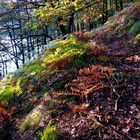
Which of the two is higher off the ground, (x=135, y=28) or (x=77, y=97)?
(x=135, y=28)

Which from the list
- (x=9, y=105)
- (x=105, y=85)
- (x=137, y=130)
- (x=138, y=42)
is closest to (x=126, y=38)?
(x=138, y=42)

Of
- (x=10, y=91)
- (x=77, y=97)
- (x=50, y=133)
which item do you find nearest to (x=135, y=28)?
(x=77, y=97)

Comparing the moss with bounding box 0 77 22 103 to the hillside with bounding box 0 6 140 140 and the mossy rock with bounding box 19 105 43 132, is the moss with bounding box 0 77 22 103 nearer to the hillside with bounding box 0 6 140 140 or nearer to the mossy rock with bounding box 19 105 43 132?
the hillside with bounding box 0 6 140 140

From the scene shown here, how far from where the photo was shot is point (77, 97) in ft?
12.6

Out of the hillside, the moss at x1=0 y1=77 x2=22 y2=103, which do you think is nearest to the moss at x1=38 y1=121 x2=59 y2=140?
the hillside

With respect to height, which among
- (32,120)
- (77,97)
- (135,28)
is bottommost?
(32,120)

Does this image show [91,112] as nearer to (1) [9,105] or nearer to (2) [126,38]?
(1) [9,105]

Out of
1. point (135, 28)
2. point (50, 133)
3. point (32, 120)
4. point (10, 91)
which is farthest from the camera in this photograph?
point (135, 28)

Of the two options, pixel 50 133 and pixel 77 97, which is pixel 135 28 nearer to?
pixel 77 97

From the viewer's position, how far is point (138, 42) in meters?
5.80

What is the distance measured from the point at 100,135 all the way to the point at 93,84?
1157 millimetres

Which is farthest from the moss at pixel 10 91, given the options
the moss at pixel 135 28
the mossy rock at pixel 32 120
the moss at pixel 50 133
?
the moss at pixel 135 28

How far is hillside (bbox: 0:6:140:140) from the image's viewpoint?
3.14 metres

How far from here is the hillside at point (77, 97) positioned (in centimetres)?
314
